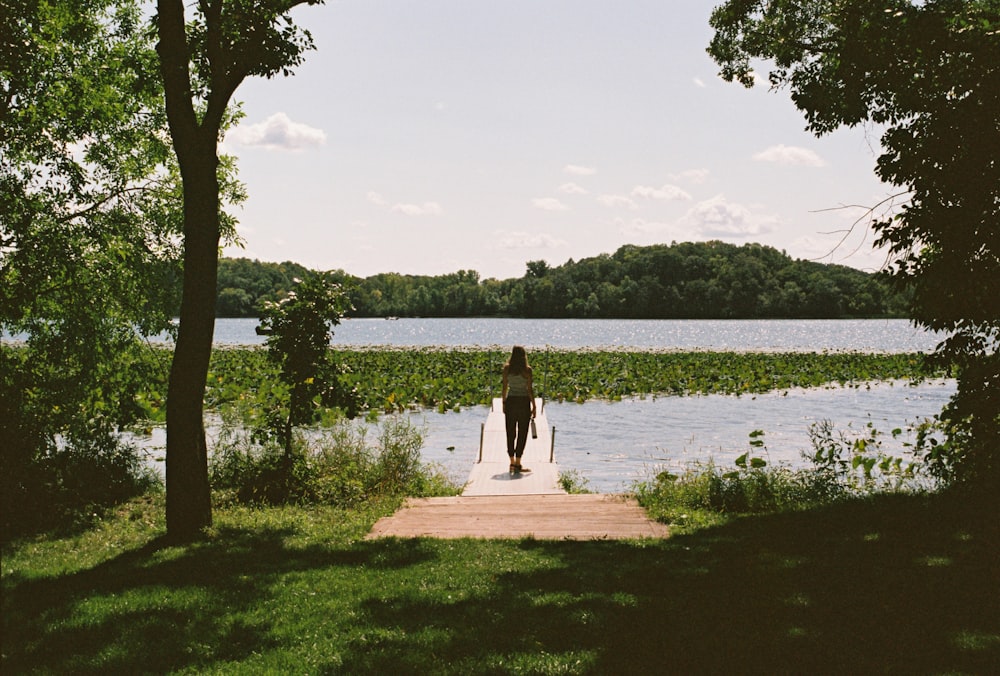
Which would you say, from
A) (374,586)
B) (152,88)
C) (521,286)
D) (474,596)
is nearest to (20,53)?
(152,88)

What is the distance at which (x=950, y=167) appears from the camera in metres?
8.20

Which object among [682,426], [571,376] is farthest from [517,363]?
[571,376]

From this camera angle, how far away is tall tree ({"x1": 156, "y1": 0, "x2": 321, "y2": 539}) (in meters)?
8.55

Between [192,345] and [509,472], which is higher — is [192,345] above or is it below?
above

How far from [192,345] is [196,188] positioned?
173 centimetres

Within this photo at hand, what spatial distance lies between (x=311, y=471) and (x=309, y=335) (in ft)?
6.87

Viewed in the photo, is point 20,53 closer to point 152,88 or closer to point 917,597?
point 152,88

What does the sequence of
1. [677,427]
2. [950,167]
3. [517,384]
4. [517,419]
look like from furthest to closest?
[677,427] → [517,419] → [517,384] → [950,167]

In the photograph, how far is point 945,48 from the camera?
335 inches

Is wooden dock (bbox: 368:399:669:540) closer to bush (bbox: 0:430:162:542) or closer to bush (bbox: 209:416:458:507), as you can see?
bush (bbox: 209:416:458:507)

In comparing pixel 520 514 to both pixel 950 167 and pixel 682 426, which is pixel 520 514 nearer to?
pixel 950 167

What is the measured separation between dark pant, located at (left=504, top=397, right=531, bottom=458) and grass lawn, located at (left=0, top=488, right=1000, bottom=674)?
14.5 ft

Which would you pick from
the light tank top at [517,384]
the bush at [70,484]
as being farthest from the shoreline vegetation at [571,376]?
the light tank top at [517,384]

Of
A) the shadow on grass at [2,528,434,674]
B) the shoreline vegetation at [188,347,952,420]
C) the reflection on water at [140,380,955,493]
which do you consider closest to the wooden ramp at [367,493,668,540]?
the shadow on grass at [2,528,434,674]
